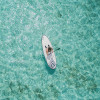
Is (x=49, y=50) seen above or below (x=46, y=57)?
above

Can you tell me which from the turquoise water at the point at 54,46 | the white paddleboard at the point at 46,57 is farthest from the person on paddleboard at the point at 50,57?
the turquoise water at the point at 54,46

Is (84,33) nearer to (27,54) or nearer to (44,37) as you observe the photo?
(44,37)

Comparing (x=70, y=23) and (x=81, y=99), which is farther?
(x=70, y=23)

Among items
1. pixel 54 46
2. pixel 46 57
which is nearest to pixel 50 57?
pixel 46 57

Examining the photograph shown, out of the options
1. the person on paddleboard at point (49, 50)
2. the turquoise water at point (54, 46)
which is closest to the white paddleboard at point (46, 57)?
the person on paddleboard at point (49, 50)

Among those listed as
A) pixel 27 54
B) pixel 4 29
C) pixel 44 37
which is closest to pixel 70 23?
pixel 44 37

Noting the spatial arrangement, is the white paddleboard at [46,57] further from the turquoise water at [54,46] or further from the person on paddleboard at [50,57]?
the turquoise water at [54,46]

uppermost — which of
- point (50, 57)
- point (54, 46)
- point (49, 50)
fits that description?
point (54, 46)

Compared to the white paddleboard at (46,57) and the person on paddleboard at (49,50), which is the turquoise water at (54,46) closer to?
the white paddleboard at (46,57)

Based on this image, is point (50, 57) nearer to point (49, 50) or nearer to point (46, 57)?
point (46, 57)
